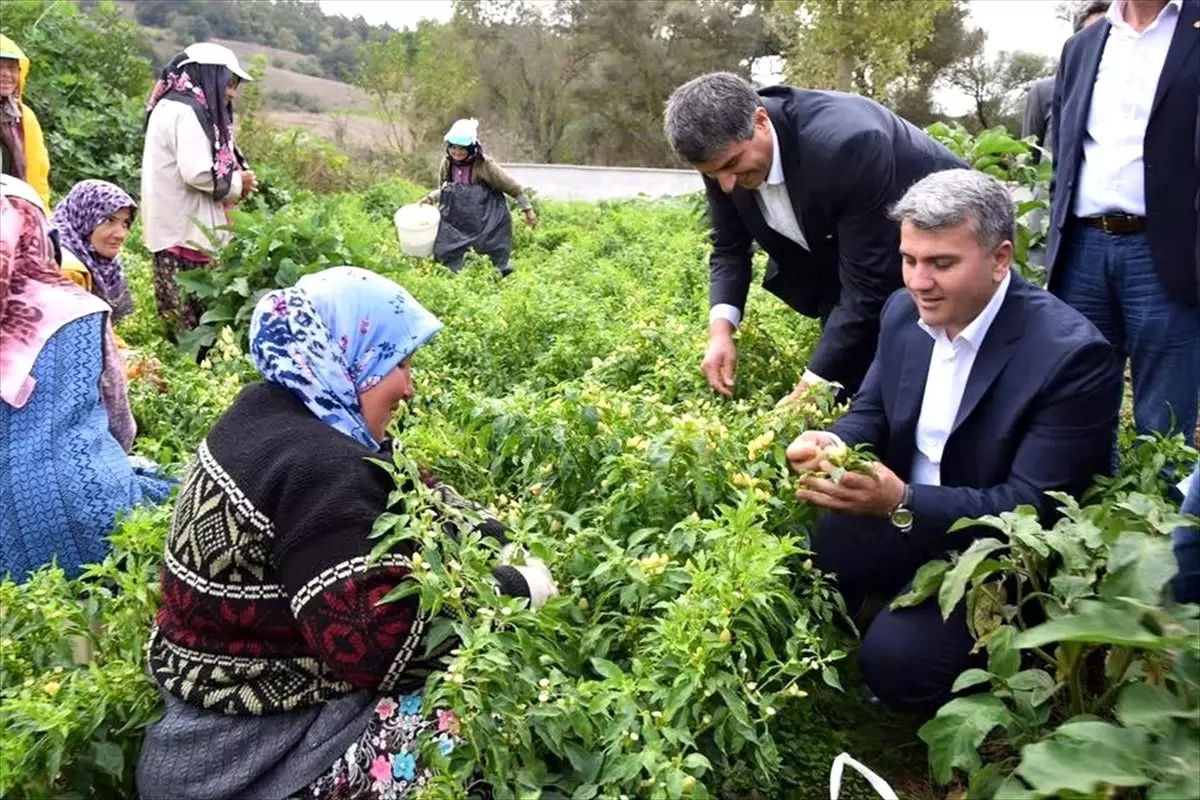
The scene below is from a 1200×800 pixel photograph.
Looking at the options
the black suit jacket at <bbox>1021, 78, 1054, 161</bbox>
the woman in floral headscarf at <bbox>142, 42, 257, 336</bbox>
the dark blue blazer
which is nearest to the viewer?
the dark blue blazer

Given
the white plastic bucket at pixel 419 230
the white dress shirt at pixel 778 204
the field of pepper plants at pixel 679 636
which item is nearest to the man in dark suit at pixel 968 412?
the field of pepper plants at pixel 679 636

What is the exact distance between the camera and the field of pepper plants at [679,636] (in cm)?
184

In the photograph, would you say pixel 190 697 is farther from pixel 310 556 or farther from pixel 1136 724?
pixel 1136 724

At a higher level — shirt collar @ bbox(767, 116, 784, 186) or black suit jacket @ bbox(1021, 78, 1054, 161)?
black suit jacket @ bbox(1021, 78, 1054, 161)

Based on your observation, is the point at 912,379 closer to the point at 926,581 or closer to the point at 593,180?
the point at 926,581

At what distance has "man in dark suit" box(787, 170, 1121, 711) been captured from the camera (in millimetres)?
2520

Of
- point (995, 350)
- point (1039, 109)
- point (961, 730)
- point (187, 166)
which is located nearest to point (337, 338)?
point (961, 730)

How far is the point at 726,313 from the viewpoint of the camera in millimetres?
3820

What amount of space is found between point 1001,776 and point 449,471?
152cm

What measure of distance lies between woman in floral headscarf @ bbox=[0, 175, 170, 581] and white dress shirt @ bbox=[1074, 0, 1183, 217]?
9.38ft

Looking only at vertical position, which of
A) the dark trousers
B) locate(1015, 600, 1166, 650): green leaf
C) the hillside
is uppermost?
locate(1015, 600, 1166, 650): green leaf

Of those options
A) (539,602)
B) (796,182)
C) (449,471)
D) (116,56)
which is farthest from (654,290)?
(116,56)

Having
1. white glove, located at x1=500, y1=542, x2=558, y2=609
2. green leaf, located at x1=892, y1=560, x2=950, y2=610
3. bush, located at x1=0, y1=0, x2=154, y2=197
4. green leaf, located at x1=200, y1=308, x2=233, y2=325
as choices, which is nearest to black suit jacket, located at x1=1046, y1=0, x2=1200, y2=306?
green leaf, located at x1=892, y1=560, x2=950, y2=610

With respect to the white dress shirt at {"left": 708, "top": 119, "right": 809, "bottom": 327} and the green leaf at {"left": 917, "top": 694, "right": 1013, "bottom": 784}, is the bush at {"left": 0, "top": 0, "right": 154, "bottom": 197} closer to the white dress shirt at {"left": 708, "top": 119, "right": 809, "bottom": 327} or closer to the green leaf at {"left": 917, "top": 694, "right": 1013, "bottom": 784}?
the white dress shirt at {"left": 708, "top": 119, "right": 809, "bottom": 327}
